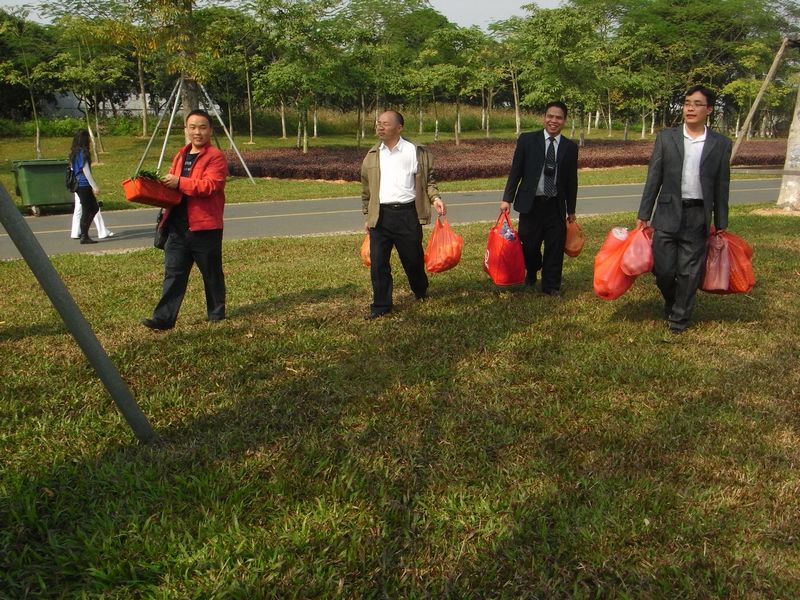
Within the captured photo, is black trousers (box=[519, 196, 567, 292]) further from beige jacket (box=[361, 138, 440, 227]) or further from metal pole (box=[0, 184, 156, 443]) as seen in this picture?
metal pole (box=[0, 184, 156, 443])

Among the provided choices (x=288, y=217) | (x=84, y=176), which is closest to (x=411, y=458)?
(x=84, y=176)

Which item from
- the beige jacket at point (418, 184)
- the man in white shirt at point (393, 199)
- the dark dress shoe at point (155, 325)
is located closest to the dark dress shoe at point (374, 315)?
the man in white shirt at point (393, 199)

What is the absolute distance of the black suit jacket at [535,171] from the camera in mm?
6363

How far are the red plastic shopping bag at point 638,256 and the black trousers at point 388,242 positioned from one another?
1.71 meters

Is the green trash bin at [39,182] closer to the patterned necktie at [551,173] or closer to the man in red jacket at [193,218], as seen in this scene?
the man in red jacket at [193,218]

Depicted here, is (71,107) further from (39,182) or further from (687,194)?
(687,194)

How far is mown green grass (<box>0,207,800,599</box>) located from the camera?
102 inches

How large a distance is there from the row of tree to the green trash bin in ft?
16.2

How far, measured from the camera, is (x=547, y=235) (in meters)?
6.55

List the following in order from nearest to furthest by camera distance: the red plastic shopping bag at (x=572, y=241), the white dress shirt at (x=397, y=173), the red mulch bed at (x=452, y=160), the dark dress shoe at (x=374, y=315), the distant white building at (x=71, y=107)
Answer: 1. the white dress shirt at (x=397, y=173)
2. the dark dress shoe at (x=374, y=315)
3. the red plastic shopping bag at (x=572, y=241)
4. the red mulch bed at (x=452, y=160)
5. the distant white building at (x=71, y=107)

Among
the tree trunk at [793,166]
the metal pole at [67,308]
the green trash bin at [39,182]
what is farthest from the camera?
the green trash bin at [39,182]

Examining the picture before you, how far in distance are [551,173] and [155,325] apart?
11.9ft

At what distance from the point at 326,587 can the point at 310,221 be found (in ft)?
36.3

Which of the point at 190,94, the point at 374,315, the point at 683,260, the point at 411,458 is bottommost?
the point at 411,458
